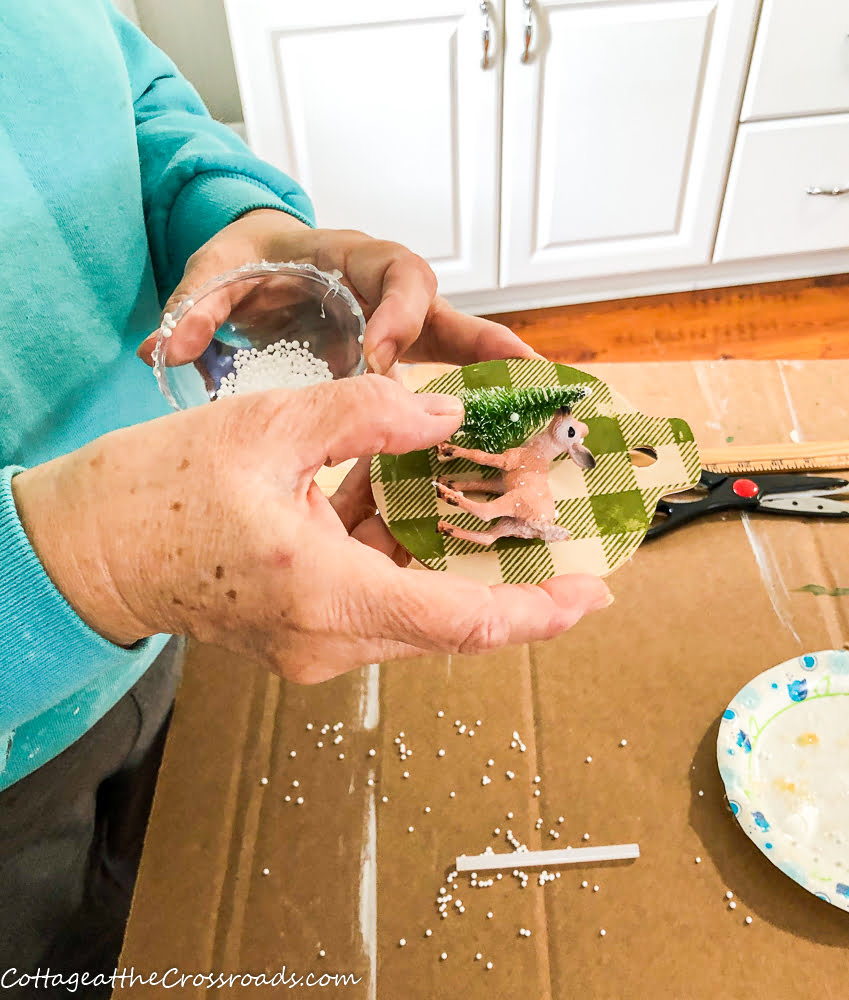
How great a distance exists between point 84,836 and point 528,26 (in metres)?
1.50

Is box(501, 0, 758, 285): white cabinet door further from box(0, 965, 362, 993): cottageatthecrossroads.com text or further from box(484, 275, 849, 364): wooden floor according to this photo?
box(0, 965, 362, 993): cottageatthecrossroads.com text

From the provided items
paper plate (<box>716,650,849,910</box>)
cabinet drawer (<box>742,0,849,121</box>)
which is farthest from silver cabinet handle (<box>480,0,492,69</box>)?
paper plate (<box>716,650,849,910</box>)

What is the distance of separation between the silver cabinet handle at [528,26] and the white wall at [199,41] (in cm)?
76

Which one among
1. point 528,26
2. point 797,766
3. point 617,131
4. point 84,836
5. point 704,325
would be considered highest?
point 528,26

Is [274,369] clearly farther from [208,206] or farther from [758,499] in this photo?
[758,499]

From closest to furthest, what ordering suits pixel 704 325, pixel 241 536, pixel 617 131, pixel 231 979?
1. pixel 241 536
2. pixel 231 979
3. pixel 617 131
4. pixel 704 325

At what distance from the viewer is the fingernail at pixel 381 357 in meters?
0.66

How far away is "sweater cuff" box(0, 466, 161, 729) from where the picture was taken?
0.46 m

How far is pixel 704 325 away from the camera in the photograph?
1951mm

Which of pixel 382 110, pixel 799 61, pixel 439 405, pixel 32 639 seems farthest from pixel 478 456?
pixel 799 61

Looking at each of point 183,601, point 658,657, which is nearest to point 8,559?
point 183,601

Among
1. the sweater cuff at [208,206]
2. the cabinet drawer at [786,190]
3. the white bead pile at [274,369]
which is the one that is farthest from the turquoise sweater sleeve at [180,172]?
the cabinet drawer at [786,190]

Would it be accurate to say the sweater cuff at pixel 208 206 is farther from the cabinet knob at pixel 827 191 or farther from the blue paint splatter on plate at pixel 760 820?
the cabinet knob at pixel 827 191

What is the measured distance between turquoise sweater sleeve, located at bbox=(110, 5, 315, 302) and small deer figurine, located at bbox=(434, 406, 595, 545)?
0.34 metres
